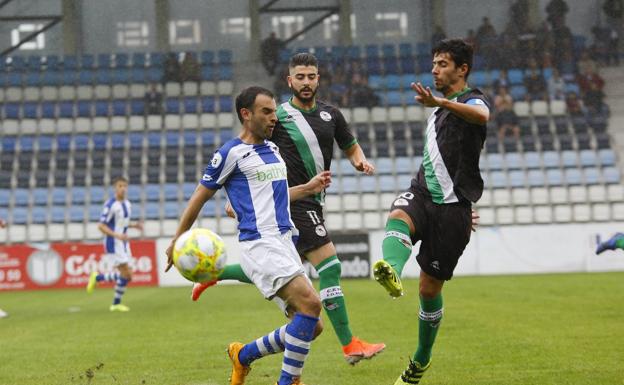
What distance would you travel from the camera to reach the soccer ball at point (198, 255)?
18.4ft

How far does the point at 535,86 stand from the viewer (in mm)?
29875

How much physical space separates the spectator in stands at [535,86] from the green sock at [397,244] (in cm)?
2382

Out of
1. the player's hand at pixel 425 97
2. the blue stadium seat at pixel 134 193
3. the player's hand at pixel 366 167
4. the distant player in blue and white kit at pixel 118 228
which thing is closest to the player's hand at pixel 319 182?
the player's hand at pixel 425 97

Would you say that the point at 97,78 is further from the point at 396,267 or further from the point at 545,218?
the point at 396,267

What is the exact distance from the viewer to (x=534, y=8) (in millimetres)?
31453

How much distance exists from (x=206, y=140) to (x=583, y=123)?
11019mm

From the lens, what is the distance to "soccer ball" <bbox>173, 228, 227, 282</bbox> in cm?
559

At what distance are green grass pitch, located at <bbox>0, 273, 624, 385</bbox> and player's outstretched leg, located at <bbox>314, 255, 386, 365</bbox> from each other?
0.33 metres

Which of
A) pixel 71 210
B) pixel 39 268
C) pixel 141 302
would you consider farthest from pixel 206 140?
pixel 141 302

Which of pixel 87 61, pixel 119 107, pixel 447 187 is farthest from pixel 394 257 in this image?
pixel 87 61

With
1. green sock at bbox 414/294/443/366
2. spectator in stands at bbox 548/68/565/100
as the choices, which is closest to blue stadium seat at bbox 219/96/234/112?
spectator in stands at bbox 548/68/565/100

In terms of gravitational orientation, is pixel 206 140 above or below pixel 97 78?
below

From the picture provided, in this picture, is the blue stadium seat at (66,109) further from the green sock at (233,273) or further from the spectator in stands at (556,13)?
the green sock at (233,273)

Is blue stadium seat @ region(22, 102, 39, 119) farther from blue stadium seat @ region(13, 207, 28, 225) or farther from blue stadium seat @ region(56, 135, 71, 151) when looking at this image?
blue stadium seat @ region(13, 207, 28, 225)
